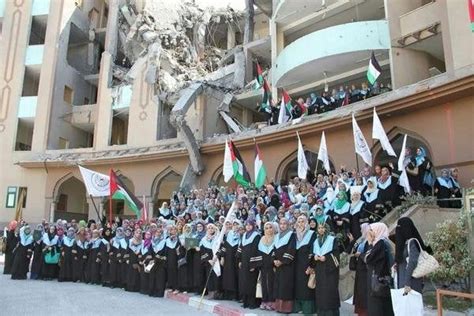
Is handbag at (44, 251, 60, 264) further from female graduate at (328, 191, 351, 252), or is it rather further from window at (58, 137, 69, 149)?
window at (58, 137, 69, 149)

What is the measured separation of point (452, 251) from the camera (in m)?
7.71

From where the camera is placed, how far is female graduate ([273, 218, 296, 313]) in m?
7.56

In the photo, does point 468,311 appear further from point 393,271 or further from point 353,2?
point 353,2

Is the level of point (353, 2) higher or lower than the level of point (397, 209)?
higher

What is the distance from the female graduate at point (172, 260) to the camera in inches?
415

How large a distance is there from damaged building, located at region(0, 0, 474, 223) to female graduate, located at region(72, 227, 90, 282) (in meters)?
7.17

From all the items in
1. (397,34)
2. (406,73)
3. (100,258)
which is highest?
(397,34)

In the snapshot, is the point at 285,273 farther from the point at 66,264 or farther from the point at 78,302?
the point at 66,264

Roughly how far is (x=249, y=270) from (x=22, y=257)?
8.91 meters

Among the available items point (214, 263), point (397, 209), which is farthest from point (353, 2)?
point (214, 263)

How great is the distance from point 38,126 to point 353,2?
19.5 metres

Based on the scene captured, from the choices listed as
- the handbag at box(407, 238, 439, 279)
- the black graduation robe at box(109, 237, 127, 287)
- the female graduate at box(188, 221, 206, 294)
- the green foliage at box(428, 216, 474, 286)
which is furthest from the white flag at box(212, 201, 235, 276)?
the handbag at box(407, 238, 439, 279)

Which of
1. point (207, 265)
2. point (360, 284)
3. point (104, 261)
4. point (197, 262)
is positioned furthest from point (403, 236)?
point (104, 261)

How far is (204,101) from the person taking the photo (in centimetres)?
2253
